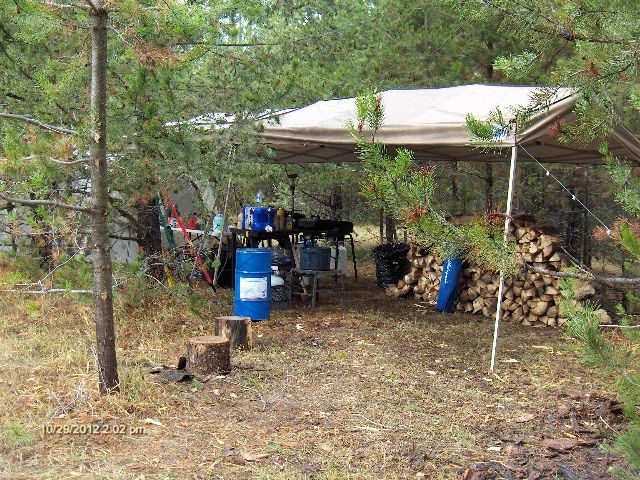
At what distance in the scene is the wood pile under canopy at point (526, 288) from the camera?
7.70 meters

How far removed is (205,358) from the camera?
199 inches

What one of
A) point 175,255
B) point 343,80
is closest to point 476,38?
point 343,80

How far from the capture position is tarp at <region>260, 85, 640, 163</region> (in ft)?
18.6

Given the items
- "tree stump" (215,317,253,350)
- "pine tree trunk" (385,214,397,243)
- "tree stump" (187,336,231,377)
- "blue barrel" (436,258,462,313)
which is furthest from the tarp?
"pine tree trunk" (385,214,397,243)

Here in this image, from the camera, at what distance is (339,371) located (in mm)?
5406

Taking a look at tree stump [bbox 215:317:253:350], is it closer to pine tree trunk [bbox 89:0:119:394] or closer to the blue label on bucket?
the blue label on bucket

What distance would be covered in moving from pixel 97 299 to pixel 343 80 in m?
6.79

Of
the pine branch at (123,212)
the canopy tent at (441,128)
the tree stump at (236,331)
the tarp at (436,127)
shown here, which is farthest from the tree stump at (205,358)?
the tarp at (436,127)

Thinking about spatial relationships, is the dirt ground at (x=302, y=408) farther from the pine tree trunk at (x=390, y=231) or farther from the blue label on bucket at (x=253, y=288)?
the pine tree trunk at (x=390, y=231)

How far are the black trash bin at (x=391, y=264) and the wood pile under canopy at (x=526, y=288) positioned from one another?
1488 mm

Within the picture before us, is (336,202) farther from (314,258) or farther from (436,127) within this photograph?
(436,127)

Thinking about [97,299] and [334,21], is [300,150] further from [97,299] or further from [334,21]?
[97,299]

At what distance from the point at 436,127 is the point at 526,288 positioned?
283cm

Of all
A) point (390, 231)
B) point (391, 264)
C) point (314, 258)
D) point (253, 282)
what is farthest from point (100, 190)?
point (390, 231)
